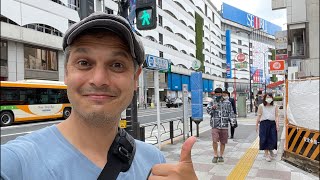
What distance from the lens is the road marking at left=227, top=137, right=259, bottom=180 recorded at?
19.4ft

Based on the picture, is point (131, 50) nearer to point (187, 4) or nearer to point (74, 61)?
point (74, 61)

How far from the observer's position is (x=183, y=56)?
164 feet

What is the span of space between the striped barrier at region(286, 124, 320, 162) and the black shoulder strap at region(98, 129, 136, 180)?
548 centimetres

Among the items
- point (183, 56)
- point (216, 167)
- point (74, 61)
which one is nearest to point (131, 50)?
point (74, 61)

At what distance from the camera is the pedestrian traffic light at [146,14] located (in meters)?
5.81

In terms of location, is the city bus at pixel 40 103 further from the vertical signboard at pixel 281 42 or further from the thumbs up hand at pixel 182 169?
the thumbs up hand at pixel 182 169

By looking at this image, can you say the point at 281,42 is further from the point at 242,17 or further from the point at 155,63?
the point at 242,17

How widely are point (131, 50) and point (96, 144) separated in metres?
0.38

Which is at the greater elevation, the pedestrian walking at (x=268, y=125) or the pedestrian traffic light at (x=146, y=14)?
the pedestrian traffic light at (x=146, y=14)

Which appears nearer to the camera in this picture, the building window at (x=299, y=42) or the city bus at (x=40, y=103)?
the building window at (x=299, y=42)

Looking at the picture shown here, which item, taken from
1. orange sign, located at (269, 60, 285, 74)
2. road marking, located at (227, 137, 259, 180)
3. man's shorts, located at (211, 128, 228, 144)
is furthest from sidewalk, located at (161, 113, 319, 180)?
orange sign, located at (269, 60, 285, 74)

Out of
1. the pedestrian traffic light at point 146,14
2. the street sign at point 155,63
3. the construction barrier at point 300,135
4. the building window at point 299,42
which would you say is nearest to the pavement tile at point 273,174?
the construction barrier at point 300,135

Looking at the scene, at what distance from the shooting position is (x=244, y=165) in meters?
6.76

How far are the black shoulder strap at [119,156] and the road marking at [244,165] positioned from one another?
4.97 m
